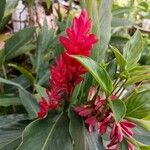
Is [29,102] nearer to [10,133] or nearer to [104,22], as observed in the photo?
[10,133]

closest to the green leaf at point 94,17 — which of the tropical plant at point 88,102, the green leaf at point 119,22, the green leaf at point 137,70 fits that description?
the tropical plant at point 88,102

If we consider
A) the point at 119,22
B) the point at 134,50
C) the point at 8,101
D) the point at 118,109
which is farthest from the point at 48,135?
the point at 119,22

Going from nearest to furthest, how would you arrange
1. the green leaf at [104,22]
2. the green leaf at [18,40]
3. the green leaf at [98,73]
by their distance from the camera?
the green leaf at [98,73], the green leaf at [104,22], the green leaf at [18,40]

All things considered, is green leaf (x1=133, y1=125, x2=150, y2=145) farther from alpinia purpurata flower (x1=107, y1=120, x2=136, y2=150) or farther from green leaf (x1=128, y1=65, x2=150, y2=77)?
green leaf (x1=128, y1=65, x2=150, y2=77)

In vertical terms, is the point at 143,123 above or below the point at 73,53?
below

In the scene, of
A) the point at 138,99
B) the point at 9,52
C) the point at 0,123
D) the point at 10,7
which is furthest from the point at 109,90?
the point at 10,7

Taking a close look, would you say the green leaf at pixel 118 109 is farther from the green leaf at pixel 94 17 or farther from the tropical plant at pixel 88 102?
the green leaf at pixel 94 17

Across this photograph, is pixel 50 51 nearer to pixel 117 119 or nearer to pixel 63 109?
pixel 63 109
